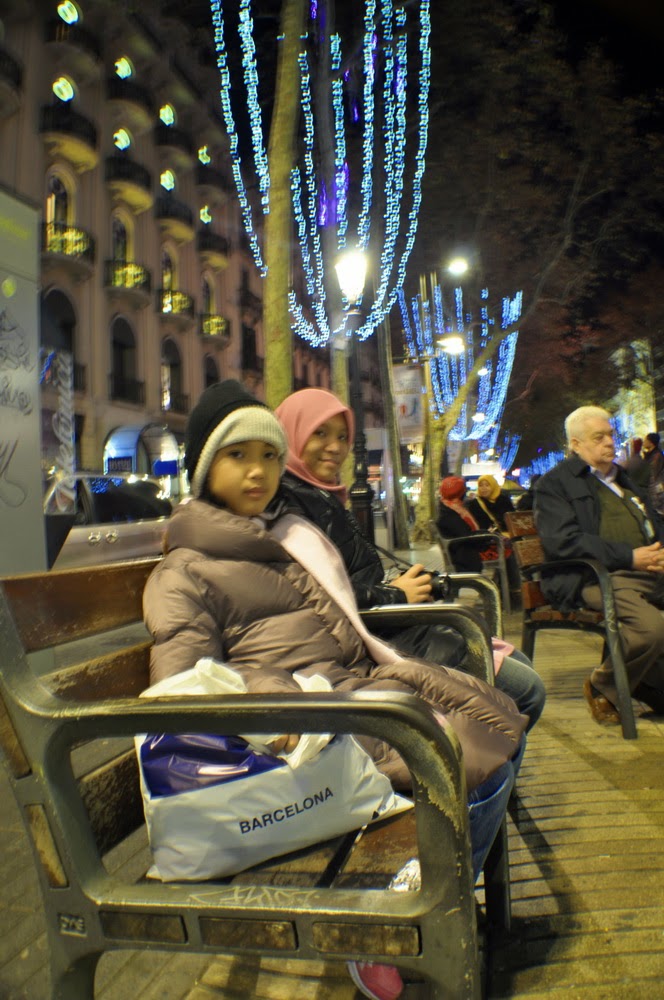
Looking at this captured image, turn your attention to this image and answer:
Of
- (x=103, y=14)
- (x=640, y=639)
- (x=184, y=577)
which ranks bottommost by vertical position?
(x=640, y=639)

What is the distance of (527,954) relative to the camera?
208 cm

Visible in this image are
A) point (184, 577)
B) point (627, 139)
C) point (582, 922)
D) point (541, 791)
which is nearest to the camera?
point (184, 577)

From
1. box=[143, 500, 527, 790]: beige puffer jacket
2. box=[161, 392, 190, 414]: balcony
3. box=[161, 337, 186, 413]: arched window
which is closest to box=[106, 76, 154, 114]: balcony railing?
box=[161, 337, 186, 413]: arched window

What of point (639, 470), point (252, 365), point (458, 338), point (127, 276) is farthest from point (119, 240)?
point (639, 470)

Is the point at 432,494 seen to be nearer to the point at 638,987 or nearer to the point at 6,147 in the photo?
the point at 6,147

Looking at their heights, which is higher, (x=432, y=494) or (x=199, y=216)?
(x=199, y=216)

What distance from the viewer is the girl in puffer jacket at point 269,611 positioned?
1.75 metres

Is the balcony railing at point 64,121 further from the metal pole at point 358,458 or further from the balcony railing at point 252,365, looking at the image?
the metal pole at point 358,458

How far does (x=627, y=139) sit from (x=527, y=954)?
1903 cm

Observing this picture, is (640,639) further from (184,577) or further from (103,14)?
(103,14)

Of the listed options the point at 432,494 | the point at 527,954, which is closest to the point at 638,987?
the point at 527,954

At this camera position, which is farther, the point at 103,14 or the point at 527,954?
the point at 103,14

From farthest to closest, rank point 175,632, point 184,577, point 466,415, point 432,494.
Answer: point 466,415, point 432,494, point 184,577, point 175,632

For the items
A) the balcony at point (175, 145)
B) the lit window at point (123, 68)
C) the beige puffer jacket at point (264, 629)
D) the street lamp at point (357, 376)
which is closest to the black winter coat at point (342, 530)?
the beige puffer jacket at point (264, 629)
